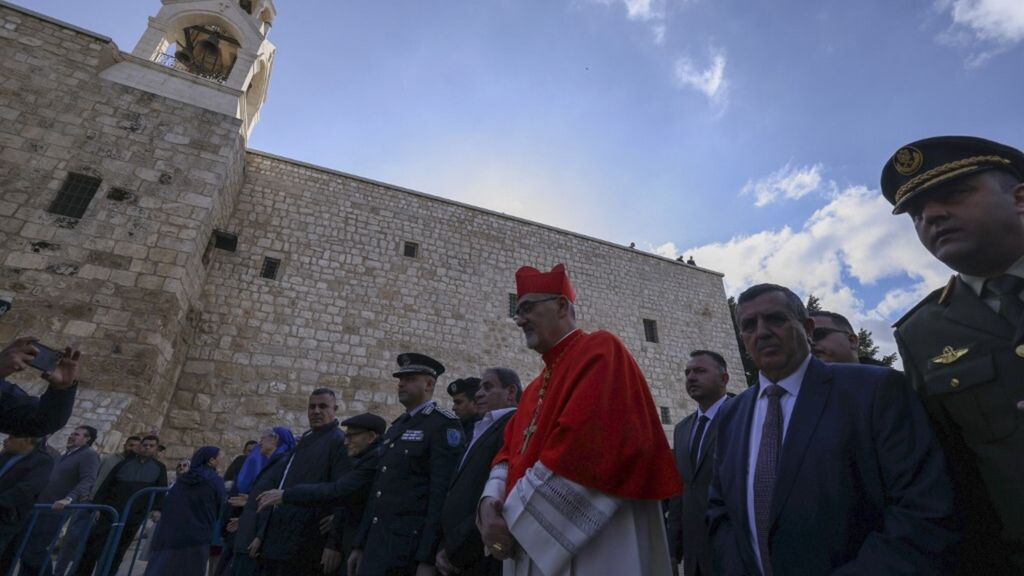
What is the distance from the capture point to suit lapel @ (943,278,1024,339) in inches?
47.3

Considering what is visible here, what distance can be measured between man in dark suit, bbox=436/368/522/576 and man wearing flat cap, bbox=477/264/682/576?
48cm

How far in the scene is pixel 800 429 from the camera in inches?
57.5

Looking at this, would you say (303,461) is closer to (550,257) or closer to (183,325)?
(183,325)

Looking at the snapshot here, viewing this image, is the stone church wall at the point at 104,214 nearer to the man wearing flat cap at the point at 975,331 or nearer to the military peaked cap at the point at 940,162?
the man wearing flat cap at the point at 975,331

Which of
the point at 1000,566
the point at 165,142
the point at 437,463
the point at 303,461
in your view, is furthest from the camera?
the point at 165,142

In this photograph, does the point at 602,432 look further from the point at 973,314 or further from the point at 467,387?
the point at 467,387

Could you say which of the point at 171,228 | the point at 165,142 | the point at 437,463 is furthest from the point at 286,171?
the point at 437,463

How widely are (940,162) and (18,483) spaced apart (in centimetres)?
577

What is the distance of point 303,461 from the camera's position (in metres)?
3.60

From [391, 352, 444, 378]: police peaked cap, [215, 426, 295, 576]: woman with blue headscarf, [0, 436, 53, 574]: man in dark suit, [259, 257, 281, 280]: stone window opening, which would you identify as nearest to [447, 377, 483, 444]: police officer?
[391, 352, 444, 378]: police peaked cap

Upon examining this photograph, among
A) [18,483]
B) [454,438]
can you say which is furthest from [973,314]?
[18,483]

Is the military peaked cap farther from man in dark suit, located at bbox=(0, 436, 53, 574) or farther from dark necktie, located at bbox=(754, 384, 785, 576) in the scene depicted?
man in dark suit, located at bbox=(0, 436, 53, 574)

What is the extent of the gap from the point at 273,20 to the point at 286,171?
4.93m

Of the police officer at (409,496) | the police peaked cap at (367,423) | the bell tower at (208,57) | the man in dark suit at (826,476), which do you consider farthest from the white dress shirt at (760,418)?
the bell tower at (208,57)
